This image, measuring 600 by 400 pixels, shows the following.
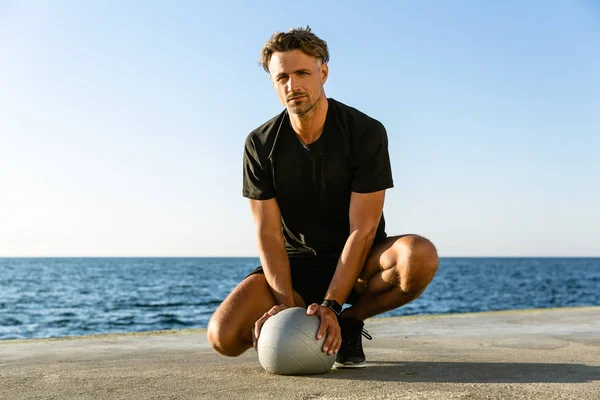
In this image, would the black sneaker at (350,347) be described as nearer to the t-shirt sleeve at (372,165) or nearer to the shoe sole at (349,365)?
the shoe sole at (349,365)

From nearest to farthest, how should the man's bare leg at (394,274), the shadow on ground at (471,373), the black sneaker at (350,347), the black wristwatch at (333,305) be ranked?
the shadow on ground at (471,373)
the black wristwatch at (333,305)
the man's bare leg at (394,274)
the black sneaker at (350,347)

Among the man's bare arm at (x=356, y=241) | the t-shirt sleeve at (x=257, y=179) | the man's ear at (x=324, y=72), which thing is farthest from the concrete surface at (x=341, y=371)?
the man's ear at (x=324, y=72)

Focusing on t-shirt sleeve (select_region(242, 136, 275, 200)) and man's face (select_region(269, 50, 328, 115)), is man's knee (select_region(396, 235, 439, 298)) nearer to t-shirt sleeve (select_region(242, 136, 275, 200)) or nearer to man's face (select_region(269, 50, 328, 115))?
t-shirt sleeve (select_region(242, 136, 275, 200))

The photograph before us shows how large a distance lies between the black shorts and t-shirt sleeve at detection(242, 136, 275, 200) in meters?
0.55

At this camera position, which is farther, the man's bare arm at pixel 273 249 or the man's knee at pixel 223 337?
the man's bare arm at pixel 273 249

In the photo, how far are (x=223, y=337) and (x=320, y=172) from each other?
4.22ft

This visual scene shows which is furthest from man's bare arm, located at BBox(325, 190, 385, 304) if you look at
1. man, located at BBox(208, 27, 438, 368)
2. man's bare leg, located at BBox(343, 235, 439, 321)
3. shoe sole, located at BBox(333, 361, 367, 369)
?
shoe sole, located at BBox(333, 361, 367, 369)

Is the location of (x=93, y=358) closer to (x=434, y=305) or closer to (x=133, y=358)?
(x=133, y=358)

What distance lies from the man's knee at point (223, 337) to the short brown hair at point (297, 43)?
185 centimetres

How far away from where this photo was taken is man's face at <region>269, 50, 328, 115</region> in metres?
4.49

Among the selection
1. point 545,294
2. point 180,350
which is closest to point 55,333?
point 180,350

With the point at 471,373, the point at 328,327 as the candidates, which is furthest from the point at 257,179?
the point at 471,373

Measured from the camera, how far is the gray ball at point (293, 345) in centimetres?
403

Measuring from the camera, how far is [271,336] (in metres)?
4.11
